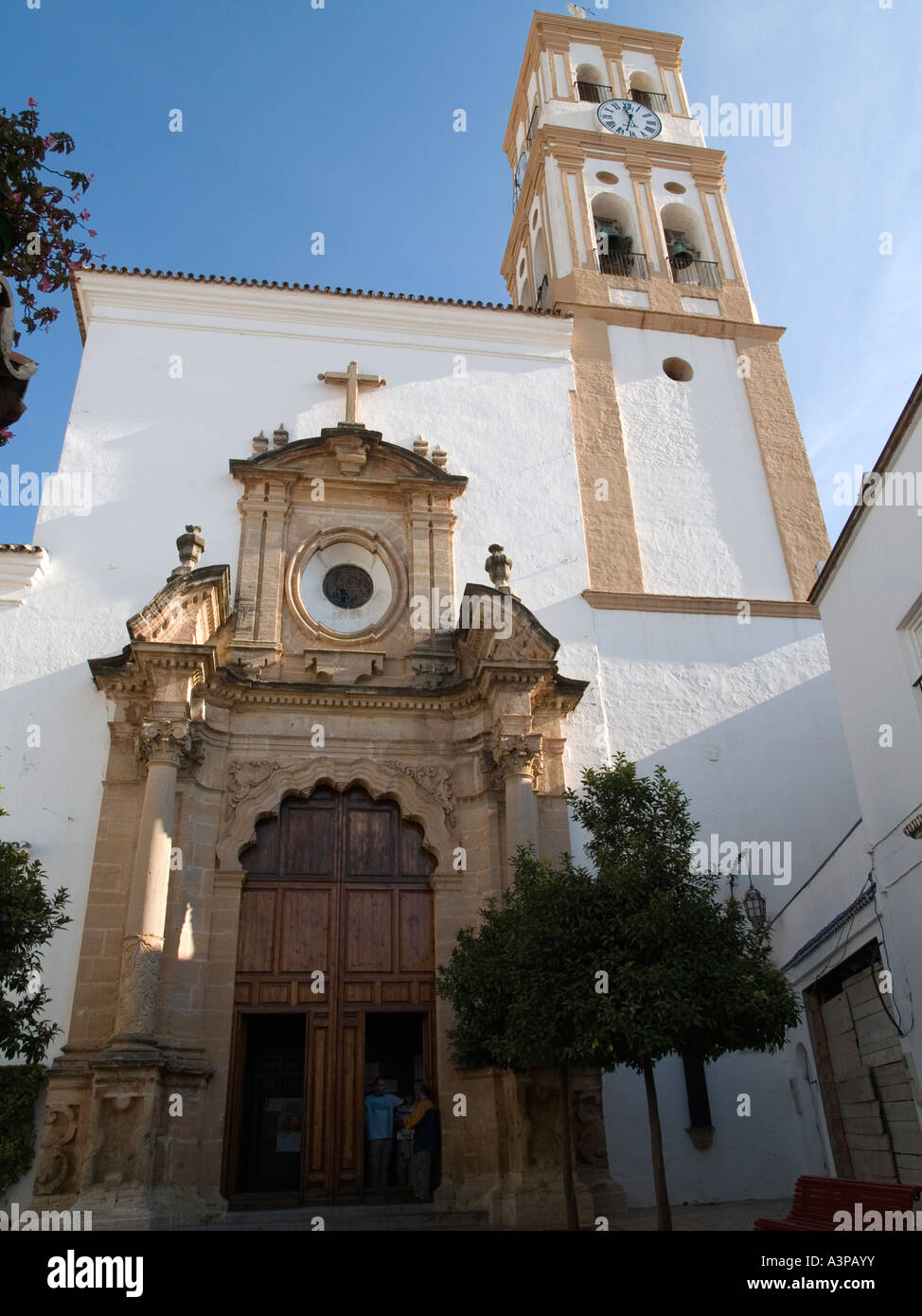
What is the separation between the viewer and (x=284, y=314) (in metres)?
15.2

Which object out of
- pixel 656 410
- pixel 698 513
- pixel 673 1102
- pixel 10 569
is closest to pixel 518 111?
pixel 656 410

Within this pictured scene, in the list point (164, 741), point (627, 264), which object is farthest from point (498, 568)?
point (627, 264)

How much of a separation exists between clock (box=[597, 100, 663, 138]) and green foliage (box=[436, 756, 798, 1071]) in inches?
580

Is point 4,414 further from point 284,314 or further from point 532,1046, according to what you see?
point 284,314

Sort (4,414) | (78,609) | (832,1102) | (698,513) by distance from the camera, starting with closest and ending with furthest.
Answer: (4,414) < (832,1102) < (78,609) < (698,513)

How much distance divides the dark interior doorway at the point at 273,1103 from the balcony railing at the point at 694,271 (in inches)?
509

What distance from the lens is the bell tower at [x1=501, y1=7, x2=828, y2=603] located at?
48.1 feet

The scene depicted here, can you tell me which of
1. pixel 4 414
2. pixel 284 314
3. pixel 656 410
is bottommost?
pixel 4 414

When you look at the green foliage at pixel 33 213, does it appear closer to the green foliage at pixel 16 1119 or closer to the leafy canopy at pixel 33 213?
the leafy canopy at pixel 33 213

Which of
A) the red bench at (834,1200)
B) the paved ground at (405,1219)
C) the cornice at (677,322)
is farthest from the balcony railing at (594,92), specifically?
the red bench at (834,1200)

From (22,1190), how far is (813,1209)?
6577 mm

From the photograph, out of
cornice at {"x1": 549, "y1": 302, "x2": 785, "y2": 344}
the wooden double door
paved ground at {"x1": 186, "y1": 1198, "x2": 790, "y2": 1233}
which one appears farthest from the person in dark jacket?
cornice at {"x1": 549, "y1": 302, "x2": 785, "y2": 344}

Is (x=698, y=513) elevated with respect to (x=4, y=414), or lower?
elevated

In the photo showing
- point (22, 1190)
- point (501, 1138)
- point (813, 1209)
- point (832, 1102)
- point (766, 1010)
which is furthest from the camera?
point (832, 1102)
